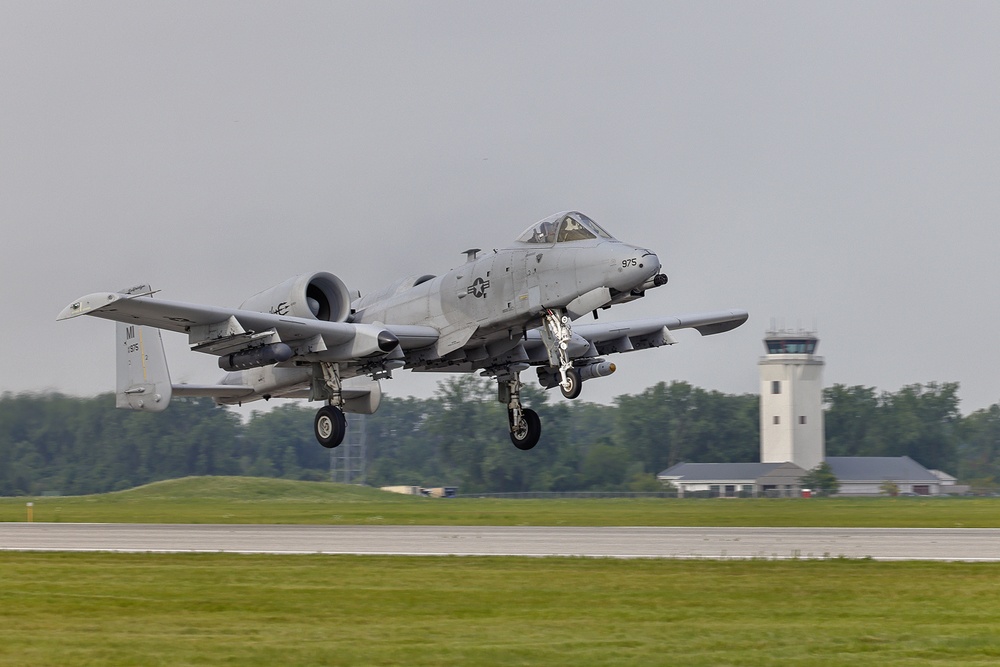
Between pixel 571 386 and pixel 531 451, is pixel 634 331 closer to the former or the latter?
pixel 571 386

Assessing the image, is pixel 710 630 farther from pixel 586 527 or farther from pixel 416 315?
pixel 416 315

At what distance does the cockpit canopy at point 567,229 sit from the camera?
23.7m

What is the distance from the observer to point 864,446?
73.3 meters

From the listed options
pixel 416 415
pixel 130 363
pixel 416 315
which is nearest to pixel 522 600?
pixel 416 315

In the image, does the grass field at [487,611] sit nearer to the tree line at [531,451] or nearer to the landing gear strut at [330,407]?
the landing gear strut at [330,407]

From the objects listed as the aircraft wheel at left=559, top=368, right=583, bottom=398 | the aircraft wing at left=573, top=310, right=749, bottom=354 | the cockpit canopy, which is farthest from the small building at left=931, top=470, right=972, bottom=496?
the cockpit canopy

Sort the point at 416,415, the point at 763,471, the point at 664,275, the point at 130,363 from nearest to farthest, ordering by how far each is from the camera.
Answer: the point at 664,275 < the point at 130,363 < the point at 763,471 < the point at 416,415

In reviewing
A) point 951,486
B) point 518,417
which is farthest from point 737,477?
point 518,417

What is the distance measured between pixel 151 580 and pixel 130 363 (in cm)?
1495

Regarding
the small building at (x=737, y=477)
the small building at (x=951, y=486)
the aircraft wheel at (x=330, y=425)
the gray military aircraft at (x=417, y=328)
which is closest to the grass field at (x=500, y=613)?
the gray military aircraft at (x=417, y=328)

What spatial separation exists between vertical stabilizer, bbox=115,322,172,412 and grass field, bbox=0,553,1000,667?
11723 millimetres

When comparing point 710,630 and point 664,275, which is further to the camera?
point 664,275

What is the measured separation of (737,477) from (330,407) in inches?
1685

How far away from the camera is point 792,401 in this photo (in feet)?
222
